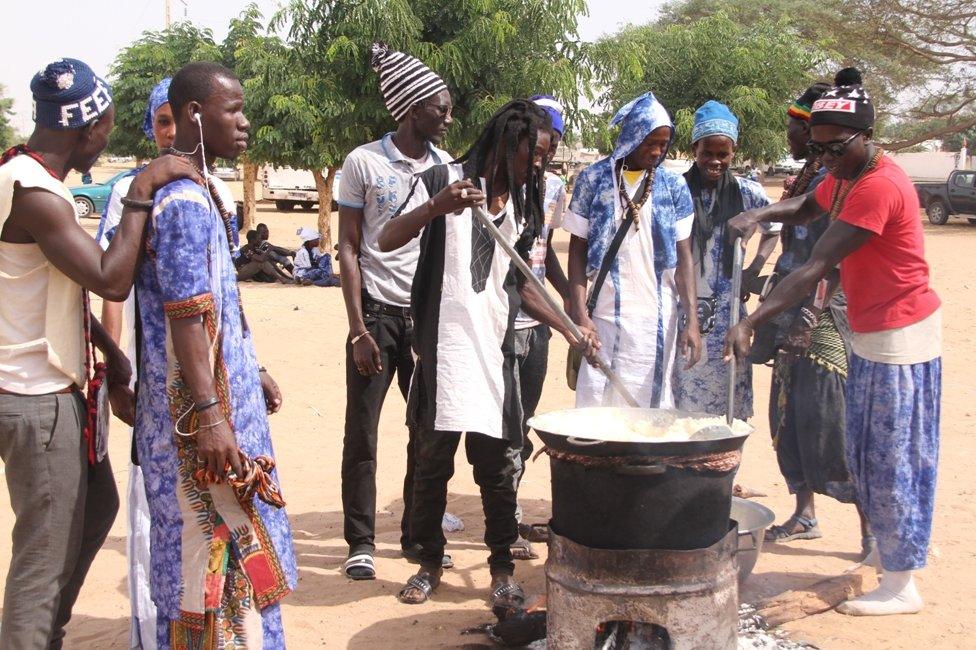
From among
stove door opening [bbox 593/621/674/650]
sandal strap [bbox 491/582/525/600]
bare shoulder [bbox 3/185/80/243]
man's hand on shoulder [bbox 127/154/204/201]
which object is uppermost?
man's hand on shoulder [bbox 127/154/204/201]

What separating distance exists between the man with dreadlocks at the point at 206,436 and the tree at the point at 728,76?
14552 millimetres

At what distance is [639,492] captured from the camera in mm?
2990

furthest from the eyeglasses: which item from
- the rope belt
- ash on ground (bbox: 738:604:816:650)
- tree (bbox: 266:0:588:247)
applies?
tree (bbox: 266:0:588:247)

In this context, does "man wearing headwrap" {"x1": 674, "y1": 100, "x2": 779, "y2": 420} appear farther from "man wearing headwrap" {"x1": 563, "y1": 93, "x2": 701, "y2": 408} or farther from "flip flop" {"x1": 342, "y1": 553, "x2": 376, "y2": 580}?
"flip flop" {"x1": 342, "y1": 553, "x2": 376, "y2": 580}

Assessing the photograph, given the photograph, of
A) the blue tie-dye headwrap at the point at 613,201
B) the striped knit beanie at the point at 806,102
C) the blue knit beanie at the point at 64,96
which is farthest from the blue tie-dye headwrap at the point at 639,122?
the blue knit beanie at the point at 64,96

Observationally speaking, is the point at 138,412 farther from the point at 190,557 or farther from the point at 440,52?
the point at 440,52

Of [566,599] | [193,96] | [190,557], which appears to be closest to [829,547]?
[566,599]

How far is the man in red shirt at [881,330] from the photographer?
3.91 m

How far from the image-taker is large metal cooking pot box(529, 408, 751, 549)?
2963 millimetres

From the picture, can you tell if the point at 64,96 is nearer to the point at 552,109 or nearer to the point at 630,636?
the point at 630,636

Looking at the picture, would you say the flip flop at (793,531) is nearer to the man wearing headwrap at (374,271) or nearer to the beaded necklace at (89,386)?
the man wearing headwrap at (374,271)

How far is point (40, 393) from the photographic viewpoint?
281cm

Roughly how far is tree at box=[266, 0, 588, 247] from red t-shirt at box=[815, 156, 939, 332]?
30.8ft


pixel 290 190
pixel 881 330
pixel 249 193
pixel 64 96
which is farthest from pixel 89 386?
pixel 290 190
